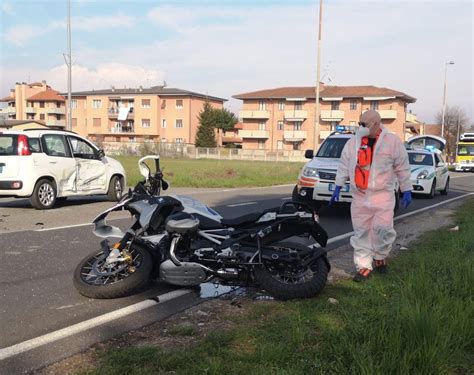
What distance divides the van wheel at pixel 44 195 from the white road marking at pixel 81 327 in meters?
7.34

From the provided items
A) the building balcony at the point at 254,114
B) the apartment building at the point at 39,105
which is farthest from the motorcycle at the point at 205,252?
the apartment building at the point at 39,105

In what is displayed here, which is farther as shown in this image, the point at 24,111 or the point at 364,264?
the point at 24,111

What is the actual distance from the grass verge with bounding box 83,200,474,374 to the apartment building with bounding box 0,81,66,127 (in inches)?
3991

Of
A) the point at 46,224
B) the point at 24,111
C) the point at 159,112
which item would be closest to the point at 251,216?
the point at 46,224

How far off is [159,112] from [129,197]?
8287cm

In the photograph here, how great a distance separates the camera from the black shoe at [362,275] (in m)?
5.52

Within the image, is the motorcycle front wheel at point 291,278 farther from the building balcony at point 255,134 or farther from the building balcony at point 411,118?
the building balcony at point 411,118

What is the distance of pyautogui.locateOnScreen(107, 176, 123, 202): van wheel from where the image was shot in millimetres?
13383

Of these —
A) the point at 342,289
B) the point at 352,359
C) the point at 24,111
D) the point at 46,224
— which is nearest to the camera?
the point at 352,359

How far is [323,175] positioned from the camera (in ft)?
34.4

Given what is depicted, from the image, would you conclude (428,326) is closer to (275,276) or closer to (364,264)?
(275,276)

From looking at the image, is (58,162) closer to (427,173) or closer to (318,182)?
(318,182)

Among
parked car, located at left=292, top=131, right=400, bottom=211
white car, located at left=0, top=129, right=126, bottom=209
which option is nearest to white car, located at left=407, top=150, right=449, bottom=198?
parked car, located at left=292, top=131, right=400, bottom=211

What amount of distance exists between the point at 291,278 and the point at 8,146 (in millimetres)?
8723
